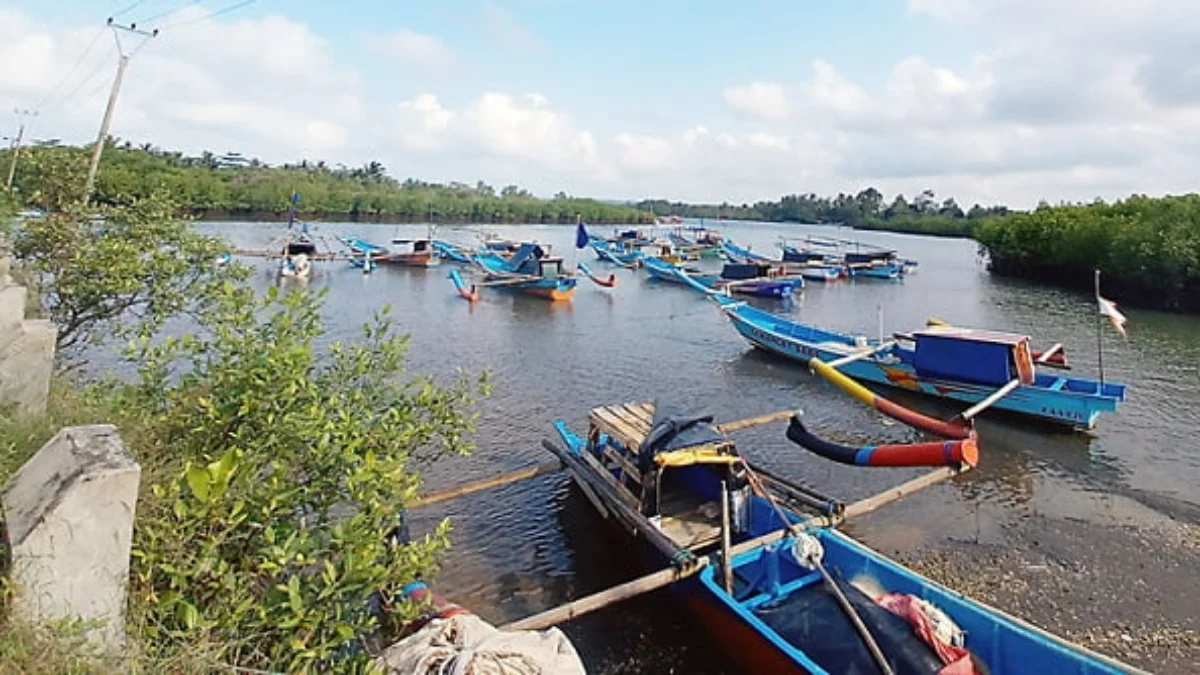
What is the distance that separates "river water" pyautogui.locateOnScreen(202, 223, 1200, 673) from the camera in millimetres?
8297

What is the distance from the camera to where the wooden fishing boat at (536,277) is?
2881cm

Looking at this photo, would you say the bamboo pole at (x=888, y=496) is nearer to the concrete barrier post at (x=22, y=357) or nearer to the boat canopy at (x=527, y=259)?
the concrete barrier post at (x=22, y=357)

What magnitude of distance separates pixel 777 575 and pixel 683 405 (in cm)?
857

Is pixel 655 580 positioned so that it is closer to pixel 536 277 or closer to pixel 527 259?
pixel 536 277

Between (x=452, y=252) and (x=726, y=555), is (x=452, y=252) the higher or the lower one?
the higher one

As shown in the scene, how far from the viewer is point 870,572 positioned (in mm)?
6664

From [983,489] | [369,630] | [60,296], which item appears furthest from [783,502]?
[60,296]

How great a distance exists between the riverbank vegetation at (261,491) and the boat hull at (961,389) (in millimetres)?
12819

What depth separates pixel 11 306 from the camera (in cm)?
525

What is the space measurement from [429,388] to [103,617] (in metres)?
2.00

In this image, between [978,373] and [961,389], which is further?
[961,389]

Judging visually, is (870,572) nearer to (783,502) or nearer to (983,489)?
(783,502)

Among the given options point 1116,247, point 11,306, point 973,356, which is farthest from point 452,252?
point 11,306

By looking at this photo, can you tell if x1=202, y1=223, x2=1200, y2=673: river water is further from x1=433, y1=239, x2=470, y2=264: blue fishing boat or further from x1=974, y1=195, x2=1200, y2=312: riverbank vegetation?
x1=433, y1=239, x2=470, y2=264: blue fishing boat
